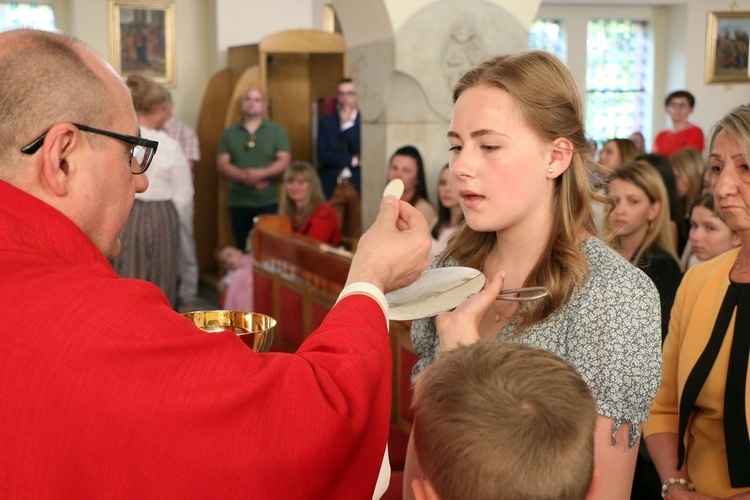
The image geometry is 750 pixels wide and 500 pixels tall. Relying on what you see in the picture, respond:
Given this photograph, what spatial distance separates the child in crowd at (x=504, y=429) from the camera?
4.04ft

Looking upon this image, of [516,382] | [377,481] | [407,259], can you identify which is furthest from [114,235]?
[516,382]

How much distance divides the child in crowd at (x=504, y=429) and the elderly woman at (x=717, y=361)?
1137mm

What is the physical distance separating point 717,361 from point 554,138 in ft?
2.69

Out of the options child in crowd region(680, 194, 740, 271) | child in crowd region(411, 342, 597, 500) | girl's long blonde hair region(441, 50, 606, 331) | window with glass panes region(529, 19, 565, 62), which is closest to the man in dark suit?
child in crowd region(680, 194, 740, 271)

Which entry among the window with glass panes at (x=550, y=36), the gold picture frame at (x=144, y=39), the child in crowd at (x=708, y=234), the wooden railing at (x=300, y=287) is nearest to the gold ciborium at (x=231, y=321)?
the wooden railing at (x=300, y=287)

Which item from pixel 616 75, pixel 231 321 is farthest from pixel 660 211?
pixel 616 75

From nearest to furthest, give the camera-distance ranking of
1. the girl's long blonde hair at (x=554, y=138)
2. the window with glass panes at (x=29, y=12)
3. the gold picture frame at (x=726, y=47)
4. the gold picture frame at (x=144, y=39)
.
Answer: the girl's long blonde hair at (x=554, y=138) → the gold picture frame at (x=144, y=39) → the window with glass panes at (x=29, y=12) → the gold picture frame at (x=726, y=47)

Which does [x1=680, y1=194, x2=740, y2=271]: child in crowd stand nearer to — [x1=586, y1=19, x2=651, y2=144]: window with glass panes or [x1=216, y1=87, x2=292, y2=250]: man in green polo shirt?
[x1=216, y1=87, x2=292, y2=250]: man in green polo shirt

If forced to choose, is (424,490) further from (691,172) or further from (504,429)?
(691,172)

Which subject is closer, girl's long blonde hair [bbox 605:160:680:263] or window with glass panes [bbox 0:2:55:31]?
girl's long blonde hair [bbox 605:160:680:263]

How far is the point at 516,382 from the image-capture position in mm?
1283

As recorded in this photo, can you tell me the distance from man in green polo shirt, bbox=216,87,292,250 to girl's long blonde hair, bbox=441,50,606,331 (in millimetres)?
6935

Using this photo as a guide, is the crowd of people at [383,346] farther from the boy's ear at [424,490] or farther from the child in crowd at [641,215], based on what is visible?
the child in crowd at [641,215]

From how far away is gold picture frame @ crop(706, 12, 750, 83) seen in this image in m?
12.5
